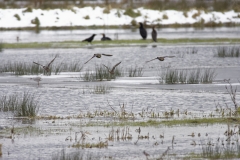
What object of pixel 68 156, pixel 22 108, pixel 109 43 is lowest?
pixel 109 43

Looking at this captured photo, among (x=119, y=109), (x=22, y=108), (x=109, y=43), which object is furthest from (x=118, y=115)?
(x=109, y=43)

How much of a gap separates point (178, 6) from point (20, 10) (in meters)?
13.9

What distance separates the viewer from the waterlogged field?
9.84 meters

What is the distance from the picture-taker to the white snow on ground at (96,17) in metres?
48.5

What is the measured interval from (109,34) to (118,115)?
1137 inches

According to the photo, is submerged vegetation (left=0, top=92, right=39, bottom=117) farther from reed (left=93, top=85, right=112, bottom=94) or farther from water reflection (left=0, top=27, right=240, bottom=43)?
water reflection (left=0, top=27, right=240, bottom=43)

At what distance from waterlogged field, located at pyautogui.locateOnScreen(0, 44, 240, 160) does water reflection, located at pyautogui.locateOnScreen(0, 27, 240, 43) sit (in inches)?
610

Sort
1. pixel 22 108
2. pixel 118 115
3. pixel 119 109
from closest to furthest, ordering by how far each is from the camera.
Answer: pixel 118 115
pixel 22 108
pixel 119 109

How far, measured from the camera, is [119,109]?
13742 mm

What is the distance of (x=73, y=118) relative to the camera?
41.5 ft

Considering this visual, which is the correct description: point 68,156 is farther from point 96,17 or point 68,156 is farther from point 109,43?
point 96,17

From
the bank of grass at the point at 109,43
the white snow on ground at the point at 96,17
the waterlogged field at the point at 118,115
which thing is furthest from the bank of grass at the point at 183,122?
the white snow on ground at the point at 96,17

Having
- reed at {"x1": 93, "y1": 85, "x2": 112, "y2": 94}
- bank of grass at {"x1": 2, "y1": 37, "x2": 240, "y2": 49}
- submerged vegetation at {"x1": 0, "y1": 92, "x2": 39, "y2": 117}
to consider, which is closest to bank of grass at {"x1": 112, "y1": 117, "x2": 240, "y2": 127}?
submerged vegetation at {"x1": 0, "y1": 92, "x2": 39, "y2": 117}

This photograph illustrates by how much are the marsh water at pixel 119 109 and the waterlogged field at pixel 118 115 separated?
2 centimetres
